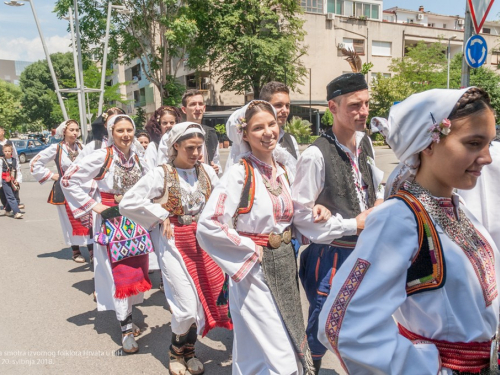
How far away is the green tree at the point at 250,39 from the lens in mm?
28078

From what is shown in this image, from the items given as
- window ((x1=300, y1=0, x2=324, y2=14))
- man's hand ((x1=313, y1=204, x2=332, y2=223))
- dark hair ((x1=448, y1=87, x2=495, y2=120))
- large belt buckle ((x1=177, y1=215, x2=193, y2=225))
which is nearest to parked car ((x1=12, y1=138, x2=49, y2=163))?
window ((x1=300, y1=0, x2=324, y2=14))

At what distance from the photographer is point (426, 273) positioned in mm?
1411

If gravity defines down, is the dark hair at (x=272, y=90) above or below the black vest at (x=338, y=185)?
above

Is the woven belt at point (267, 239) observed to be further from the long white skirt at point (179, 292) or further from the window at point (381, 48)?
the window at point (381, 48)

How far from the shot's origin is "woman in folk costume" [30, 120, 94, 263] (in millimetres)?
7027

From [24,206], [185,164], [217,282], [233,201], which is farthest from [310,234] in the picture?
[24,206]

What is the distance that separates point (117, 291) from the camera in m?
4.20

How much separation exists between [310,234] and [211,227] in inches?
27.8

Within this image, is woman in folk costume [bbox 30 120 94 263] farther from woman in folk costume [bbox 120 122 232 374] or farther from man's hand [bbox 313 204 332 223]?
man's hand [bbox 313 204 332 223]

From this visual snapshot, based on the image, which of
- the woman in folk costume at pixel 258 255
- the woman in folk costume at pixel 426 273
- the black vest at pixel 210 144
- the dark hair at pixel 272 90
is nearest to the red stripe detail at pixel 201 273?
the woman in folk costume at pixel 258 255

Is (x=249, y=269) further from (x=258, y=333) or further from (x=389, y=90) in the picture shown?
(x=389, y=90)

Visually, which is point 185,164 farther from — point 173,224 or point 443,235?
point 443,235

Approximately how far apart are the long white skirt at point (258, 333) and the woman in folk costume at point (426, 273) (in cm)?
132

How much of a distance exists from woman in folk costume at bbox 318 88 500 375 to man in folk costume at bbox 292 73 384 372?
1.46 m
